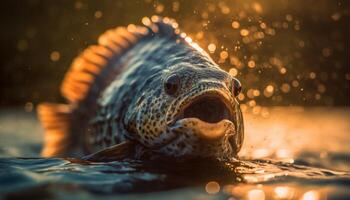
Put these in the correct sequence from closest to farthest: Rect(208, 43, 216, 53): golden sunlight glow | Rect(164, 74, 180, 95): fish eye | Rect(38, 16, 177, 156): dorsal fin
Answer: Rect(164, 74, 180, 95): fish eye, Rect(208, 43, 216, 53): golden sunlight glow, Rect(38, 16, 177, 156): dorsal fin

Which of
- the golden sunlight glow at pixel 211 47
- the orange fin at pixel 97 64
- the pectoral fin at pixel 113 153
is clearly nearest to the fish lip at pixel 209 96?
the pectoral fin at pixel 113 153

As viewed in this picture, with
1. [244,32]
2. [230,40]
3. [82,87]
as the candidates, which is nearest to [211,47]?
[230,40]

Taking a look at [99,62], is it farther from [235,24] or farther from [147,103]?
[147,103]

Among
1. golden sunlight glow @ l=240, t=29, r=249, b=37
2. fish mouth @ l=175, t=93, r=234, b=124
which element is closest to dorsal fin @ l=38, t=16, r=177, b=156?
golden sunlight glow @ l=240, t=29, r=249, b=37

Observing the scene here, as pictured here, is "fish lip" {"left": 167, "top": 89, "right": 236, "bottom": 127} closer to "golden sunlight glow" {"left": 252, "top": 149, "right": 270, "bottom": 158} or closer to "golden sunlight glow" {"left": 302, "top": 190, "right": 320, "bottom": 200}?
"golden sunlight glow" {"left": 302, "top": 190, "right": 320, "bottom": 200}

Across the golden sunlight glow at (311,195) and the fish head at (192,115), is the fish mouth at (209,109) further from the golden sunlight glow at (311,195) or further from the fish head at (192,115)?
the golden sunlight glow at (311,195)

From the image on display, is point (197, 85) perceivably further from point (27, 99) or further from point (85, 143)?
point (27, 99)
